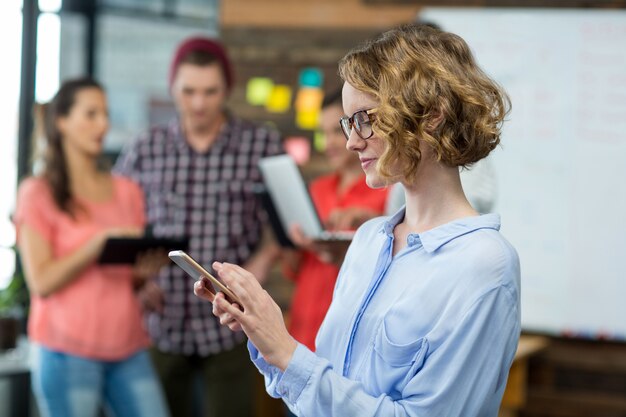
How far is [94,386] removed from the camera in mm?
2881

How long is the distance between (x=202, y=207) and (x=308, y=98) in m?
1.33

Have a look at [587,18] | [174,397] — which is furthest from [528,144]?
[174,397]

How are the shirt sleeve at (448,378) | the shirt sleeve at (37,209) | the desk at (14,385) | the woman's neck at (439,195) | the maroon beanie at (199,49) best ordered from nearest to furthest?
the shirt sleeve at (448,378) < the woman's neck at (439,195) < the shirt sleeve at (37,209) < the maroon beanie at (199,49) < the desk at (14,385)

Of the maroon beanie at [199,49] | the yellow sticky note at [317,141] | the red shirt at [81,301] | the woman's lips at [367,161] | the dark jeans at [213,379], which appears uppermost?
the maroon beanie at [199,49]

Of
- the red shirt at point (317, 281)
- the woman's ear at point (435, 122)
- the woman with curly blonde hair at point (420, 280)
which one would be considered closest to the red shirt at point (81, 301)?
the red shirt at point (317, 281)

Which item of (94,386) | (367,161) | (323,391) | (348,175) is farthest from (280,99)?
(323,391)

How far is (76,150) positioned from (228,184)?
1.83ft

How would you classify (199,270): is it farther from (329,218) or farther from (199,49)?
(199,49)

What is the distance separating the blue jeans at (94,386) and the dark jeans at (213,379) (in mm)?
245

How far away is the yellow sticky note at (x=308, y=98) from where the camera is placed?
4.50 m

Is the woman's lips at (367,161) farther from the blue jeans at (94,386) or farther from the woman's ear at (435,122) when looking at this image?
A: the blue jeans at (94,386)

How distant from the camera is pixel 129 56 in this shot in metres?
4.90

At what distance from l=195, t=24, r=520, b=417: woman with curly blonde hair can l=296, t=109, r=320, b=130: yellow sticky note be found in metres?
3.08

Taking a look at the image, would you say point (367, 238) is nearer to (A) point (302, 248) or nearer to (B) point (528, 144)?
(A) point (302, 248)
